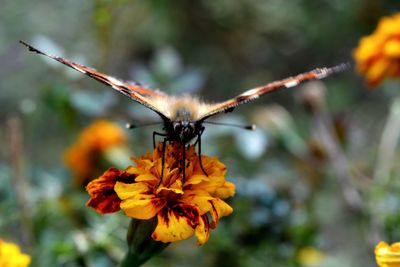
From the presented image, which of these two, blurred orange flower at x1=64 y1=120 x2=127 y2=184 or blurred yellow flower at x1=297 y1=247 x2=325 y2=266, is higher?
blurred orange flower at x1=64 y1=120 x2=127 y2=184

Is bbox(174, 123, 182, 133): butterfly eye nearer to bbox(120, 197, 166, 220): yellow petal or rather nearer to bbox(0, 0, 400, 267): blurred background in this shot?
bbox(120, 197, 166, 220): yellow petal

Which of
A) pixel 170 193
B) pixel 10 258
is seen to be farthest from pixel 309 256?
pixel 10 258

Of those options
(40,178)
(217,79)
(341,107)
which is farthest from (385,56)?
(217,79)

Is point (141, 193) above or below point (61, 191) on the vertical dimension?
below

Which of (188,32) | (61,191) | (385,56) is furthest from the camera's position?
(188,32)

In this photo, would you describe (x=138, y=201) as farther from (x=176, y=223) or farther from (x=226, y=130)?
(x=226, y=130)

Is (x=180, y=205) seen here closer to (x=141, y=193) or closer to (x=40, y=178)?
(x=141, y=193)

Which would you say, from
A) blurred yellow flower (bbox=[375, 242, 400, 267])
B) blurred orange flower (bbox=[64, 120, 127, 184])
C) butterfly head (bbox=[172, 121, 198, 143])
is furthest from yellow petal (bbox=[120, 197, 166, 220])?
blurred orange flower (bbox=[64, 120, 127, 184])
